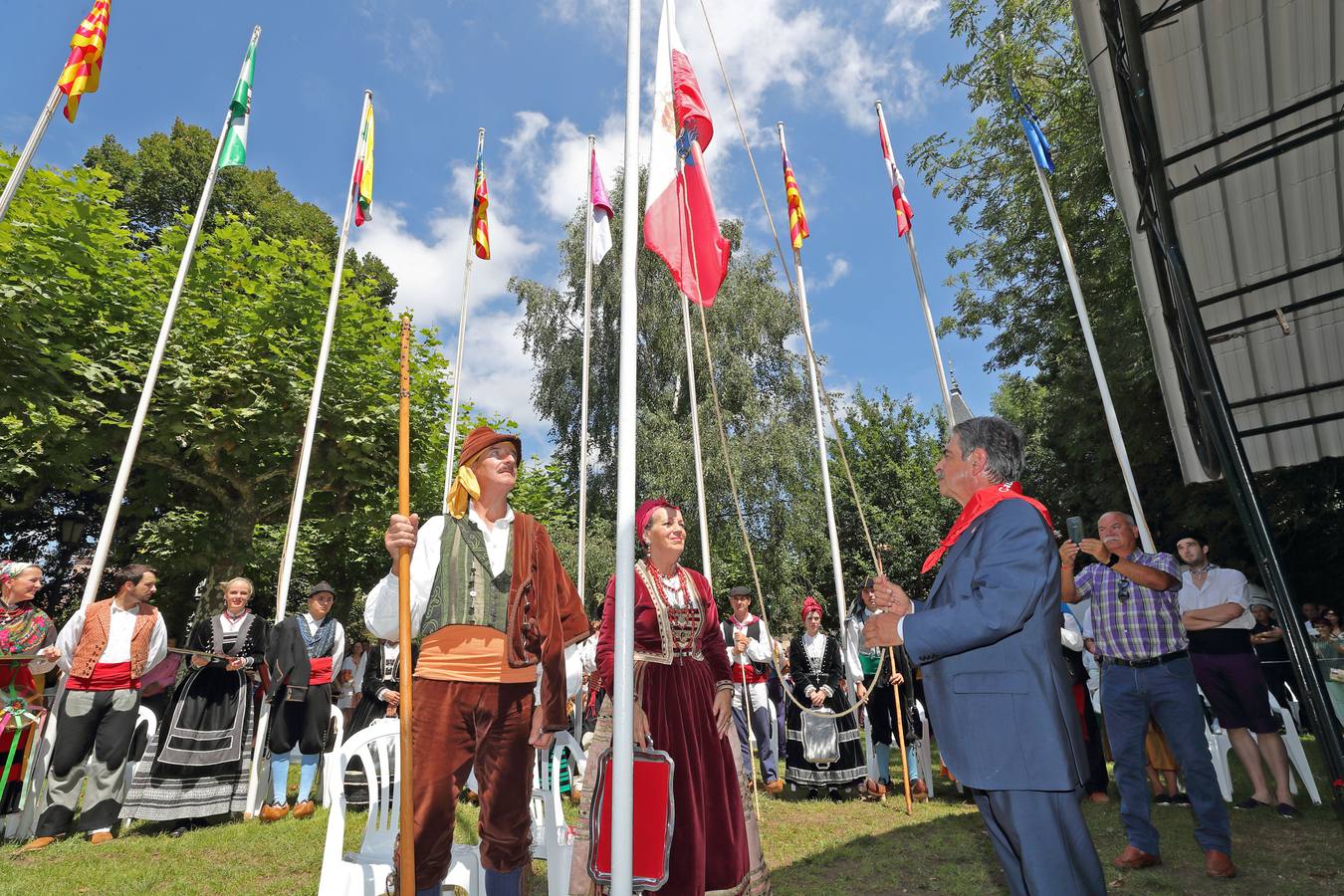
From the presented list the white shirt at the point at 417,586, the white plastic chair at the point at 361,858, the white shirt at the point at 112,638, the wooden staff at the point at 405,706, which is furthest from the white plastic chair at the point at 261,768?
the wooden staff at the point at 405,706

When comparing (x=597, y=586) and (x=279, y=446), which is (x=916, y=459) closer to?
(x=597, y=586)

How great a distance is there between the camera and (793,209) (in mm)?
9273

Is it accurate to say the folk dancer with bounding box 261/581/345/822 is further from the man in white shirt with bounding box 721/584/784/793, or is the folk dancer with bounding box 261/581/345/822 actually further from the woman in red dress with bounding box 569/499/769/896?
the woman in red dress with bounding box 569/499/769/896

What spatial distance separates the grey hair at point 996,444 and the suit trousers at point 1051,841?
1.09m

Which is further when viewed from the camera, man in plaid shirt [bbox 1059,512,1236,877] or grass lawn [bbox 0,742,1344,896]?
grass lawn [bbox 0,742,1344,896]

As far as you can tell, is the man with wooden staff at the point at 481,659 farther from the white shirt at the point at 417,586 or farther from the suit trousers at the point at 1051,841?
the suit trousers at the point at 1051,841

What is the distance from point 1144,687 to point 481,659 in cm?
409

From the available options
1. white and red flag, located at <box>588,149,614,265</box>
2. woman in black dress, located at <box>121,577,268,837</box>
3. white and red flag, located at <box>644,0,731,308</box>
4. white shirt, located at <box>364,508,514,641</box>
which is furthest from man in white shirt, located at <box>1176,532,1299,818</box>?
woman in black dress, located at <box>121,577,268,837</box>

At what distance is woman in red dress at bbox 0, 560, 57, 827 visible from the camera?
5.71 metres

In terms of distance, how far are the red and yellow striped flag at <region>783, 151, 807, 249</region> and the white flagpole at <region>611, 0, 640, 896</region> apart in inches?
249

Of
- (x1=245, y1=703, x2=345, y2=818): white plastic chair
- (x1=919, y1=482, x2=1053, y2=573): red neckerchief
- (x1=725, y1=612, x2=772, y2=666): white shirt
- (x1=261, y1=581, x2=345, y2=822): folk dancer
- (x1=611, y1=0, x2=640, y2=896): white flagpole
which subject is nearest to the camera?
(x1=611, y1=0, x2=640, y2=896): white flagpole

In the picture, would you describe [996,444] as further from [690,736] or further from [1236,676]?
[1236,676]

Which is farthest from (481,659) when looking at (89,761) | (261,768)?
(261,768)

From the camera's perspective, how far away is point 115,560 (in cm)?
1883
